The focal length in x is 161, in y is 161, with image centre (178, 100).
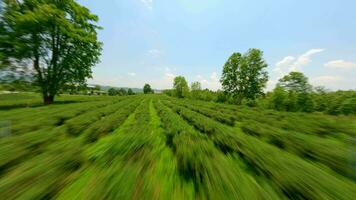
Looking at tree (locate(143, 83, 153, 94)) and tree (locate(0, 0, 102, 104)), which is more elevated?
tree (locate(0, 0, 102, 104))

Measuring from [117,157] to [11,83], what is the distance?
17.9 metres

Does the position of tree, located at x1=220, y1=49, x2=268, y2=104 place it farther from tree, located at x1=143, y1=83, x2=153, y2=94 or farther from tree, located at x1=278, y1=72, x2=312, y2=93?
tree, located at x1=143, y1=83, x2=153, y2=94

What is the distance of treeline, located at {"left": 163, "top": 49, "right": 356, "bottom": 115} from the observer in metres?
30.0

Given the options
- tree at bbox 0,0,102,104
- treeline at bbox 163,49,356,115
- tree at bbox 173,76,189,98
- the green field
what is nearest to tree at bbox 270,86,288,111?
treeline at bbox 163,49,356,115

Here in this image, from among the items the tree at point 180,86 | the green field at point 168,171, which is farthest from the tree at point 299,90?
the tree at point 180,86

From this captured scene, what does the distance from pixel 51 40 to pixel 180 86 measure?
61.4 metres

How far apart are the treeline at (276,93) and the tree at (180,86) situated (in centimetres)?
2114

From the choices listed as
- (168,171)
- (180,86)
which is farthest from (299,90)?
(180,86)

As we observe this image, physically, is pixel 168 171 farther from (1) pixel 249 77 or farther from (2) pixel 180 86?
(2) pixel 180 86

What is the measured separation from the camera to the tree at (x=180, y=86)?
74.4 meters

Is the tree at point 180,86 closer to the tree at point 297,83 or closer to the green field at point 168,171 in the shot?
the tree at point 297,83

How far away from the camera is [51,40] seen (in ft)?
61.1

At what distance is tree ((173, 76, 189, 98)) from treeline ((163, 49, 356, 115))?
69.4 feet

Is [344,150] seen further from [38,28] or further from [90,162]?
[38,28]
